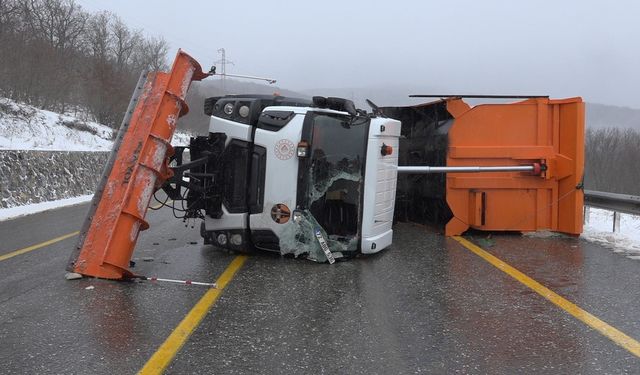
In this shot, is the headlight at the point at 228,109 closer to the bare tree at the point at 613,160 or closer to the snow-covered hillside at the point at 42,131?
the snow-covered hillside at the point at 42,131

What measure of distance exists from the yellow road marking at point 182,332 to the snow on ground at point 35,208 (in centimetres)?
810

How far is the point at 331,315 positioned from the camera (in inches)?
181

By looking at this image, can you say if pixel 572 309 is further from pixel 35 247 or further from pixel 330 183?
pixel 35 247

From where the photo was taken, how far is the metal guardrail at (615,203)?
27.6 ft

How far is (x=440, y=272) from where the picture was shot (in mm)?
6230

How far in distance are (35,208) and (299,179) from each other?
9552 mm

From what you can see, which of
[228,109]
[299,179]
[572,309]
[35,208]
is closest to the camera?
[572,309]

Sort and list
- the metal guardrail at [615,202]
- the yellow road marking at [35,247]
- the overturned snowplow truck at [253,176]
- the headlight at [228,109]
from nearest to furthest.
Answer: the overturned snowplow truck at [253,176], the headlight at [228,109], the yellow road marking at [35,247], the metal guardrail at [615,202]

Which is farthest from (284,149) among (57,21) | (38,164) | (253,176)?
(57,21)

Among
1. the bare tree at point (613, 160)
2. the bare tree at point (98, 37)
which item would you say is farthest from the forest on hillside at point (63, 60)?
the bare tree at point (613, 160)

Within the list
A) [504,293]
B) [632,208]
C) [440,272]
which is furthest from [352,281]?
[632,208]

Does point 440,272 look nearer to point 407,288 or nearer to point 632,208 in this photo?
point 407,288

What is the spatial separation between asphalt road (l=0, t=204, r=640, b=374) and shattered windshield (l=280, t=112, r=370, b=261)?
373 mm

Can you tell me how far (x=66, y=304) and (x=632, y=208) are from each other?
806 centimetres
